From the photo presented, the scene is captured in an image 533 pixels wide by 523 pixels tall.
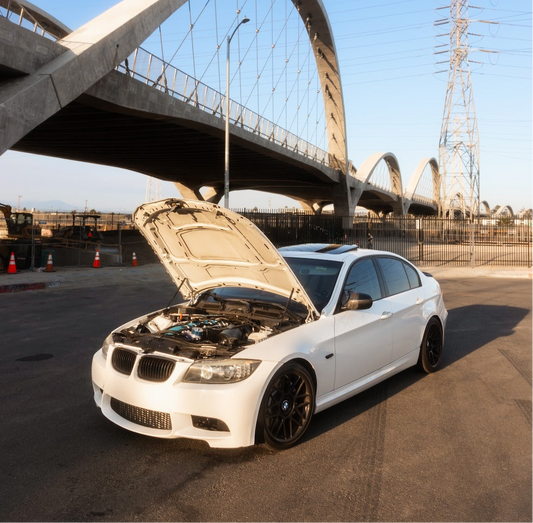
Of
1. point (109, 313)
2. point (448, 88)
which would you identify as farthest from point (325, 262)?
point (448, 88)

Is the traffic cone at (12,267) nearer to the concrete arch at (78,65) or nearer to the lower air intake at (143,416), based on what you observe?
the concrete arch at (78,65)

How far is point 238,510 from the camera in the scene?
10.3ft

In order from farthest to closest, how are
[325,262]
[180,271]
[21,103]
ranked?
1. [21,103]
2. [180,271]
3. [325,262]

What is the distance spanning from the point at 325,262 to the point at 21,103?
12686 mm

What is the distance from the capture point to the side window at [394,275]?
5.72 m

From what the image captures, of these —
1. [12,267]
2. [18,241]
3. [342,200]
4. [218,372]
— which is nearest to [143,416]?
[218,372]

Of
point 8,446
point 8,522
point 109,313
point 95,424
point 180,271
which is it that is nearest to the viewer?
point 8,522

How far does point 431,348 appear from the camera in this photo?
616cm

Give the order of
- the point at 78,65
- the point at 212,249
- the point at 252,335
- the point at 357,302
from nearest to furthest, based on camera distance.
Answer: the point at 252,335 < the point at 357,302 < the point at 212,249 < the point at 78,65

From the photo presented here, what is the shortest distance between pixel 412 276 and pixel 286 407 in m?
2.82

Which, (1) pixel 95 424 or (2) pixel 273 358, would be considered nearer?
(2) pixel 273 358

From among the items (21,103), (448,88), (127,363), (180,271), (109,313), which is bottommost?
(109,313)

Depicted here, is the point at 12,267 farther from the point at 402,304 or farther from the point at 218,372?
the point at 218,372

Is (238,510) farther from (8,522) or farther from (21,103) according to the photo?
(21,103)
